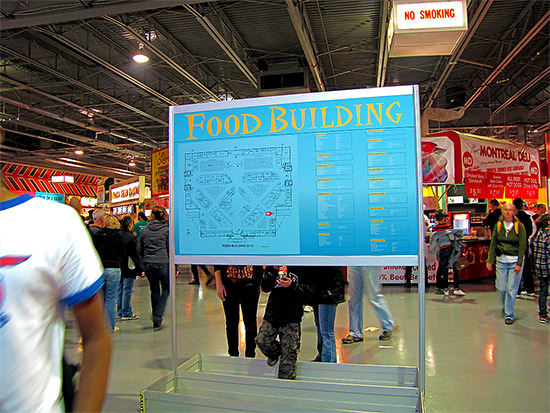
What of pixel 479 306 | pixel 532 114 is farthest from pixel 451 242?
pixel 532 114

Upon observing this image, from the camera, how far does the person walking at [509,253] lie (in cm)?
584

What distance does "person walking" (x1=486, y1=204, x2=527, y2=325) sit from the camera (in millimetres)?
5836

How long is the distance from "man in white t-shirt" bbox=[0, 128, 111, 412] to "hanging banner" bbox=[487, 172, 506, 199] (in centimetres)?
906

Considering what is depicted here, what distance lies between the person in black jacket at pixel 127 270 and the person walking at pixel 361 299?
310 cm

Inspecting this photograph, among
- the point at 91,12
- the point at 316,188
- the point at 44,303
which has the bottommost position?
the point at 44,303

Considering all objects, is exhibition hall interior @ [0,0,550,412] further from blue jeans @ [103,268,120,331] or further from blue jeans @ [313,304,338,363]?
blue jeans @ [103,268,120,331]

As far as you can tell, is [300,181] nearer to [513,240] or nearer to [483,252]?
[513,240]

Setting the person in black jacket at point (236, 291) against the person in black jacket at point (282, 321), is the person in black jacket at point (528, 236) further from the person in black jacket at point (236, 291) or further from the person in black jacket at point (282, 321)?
the person in black jacket at point (282, 321)

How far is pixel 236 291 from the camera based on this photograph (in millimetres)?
3912

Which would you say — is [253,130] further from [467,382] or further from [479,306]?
[479,306]

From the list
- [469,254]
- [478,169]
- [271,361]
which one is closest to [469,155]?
[478,169]

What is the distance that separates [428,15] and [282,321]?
4.30 m

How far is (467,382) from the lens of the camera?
3.94m

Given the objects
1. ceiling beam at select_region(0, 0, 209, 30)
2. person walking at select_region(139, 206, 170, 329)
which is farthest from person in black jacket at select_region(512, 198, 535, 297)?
ceiling beam at select_region(0, 0, 209, 30)
